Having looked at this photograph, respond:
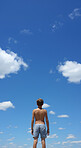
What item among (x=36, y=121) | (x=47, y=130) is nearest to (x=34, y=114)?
(x=36, y=121)

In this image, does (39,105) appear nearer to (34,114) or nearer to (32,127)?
(34,114)

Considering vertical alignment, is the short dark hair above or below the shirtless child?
above

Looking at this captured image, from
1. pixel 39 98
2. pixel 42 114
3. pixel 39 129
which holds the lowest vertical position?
pixel 39 129

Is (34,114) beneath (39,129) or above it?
above

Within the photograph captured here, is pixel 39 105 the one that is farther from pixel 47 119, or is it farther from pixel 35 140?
pixel 35 140

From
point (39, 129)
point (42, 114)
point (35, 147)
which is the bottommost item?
point (35, 147)

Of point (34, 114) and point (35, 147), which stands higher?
point (34, 114)

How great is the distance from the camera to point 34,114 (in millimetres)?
13703

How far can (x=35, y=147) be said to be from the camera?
13359 millimetres

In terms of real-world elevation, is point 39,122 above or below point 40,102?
below

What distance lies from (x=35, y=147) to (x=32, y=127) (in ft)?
4.44

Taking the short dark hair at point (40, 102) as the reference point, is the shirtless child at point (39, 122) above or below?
below

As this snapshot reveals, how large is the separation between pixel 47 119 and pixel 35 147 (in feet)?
6.82

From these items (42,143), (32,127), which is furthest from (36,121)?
(42,143)
